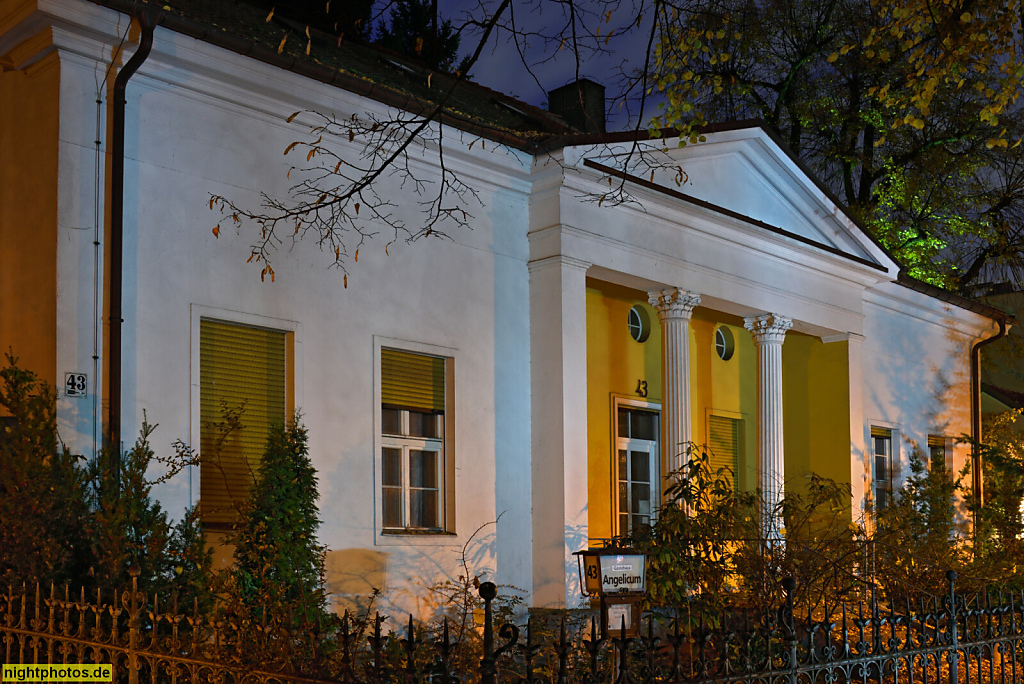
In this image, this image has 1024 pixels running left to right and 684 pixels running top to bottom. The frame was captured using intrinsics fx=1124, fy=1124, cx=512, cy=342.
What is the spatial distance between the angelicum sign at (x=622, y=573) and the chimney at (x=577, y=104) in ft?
22.3

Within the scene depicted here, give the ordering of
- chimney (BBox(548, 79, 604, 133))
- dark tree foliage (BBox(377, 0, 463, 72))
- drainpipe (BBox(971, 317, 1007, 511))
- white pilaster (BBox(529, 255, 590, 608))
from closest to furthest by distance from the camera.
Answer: dark tree foliage (BBox(377, 0, 463, 72)) → white pilaster (BBox(529, 255, 590, 608)) → chimney (BBox(548, 79, 604, 133)) → drainpipe (BBox(971, 317, 1007, 511))

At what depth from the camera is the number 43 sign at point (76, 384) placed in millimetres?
8628

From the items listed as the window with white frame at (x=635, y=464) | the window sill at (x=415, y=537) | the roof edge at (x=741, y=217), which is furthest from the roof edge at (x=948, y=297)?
the window sill at (x=415, y=537)

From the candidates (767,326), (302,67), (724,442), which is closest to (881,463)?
(724,442)

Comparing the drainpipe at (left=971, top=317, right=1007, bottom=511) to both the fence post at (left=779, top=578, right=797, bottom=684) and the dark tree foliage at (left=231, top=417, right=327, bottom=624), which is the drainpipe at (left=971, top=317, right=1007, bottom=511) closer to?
the dark tree foliage at (left=231, top=417, right=327, bottom=624)

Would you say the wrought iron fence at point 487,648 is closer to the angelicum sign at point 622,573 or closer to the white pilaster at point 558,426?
the angelicum sign at point 622,573

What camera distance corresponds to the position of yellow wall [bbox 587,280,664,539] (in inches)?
564

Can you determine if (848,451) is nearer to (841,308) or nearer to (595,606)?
(841,308)

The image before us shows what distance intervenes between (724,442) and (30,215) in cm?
1082

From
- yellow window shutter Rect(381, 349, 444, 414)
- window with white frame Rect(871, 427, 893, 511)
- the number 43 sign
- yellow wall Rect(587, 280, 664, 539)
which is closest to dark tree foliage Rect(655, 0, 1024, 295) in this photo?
window with white frame Rect(871, 427, 893, 511)

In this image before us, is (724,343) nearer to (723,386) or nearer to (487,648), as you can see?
(723,386)

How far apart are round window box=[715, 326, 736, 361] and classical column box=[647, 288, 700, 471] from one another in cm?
343

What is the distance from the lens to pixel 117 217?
9016mm

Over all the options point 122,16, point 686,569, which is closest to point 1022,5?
point 686,569
